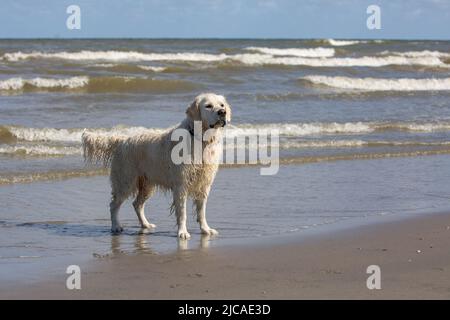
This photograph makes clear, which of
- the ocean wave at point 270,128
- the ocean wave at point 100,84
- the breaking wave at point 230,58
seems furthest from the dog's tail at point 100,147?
the breaking wave at point 230,58

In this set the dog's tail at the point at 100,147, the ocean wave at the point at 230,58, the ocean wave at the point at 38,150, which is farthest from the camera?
the ocean wave at the point at 230,58

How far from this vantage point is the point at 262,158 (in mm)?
13047

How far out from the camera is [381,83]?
93.3 ft

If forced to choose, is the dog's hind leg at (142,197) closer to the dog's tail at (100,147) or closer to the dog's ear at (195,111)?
the dog's tail at (100,147)

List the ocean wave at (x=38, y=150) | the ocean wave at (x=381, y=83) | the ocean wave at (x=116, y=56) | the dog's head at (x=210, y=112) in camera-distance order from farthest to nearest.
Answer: the ocean wave at (x=116, y=56) → the ocean wave at (x=381, y=83) → the ocean wave at (x=38, y=150) → the dog's head at (x=210, y=112)

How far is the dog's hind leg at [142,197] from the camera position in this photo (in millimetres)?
8742

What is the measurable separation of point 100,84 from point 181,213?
16.2 m

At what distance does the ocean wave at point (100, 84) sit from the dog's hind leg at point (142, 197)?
14.5 m

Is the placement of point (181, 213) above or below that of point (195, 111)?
below

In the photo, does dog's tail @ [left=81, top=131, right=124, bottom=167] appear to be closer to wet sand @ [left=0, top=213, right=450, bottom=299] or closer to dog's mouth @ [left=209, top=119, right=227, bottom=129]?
dog's mouth @ [left=209, top=119, right=227, bottom=129]

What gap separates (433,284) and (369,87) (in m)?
22.1

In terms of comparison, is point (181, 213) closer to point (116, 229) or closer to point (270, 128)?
point (116, 229)

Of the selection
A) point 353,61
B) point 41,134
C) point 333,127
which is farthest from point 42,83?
point 353,61
